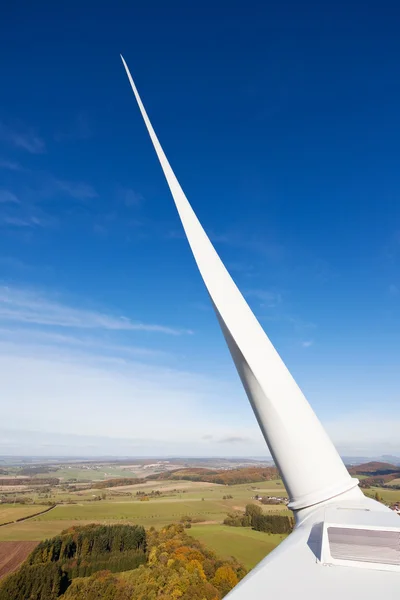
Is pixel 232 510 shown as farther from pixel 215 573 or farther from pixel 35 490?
pixel 35 490

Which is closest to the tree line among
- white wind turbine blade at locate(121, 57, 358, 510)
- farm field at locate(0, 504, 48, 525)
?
farm field at locate(0, 504, 48, 525)

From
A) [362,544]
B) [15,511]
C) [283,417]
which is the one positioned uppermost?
[283,417]

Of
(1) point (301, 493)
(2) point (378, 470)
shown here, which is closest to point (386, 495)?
(2) point (378, 470)

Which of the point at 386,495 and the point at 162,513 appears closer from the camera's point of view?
the point at 386,495

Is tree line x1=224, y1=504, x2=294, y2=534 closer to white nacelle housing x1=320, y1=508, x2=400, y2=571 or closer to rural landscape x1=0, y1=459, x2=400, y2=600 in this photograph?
rural landscape x1=0, y1=459, x2=400, y2=600

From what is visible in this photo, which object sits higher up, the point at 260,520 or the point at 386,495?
the point at 386,495

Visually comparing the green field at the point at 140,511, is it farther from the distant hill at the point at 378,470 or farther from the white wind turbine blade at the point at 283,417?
the white wind turbine blade at the point at 283,417

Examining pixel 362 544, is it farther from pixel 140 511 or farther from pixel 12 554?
pixel 140 511
